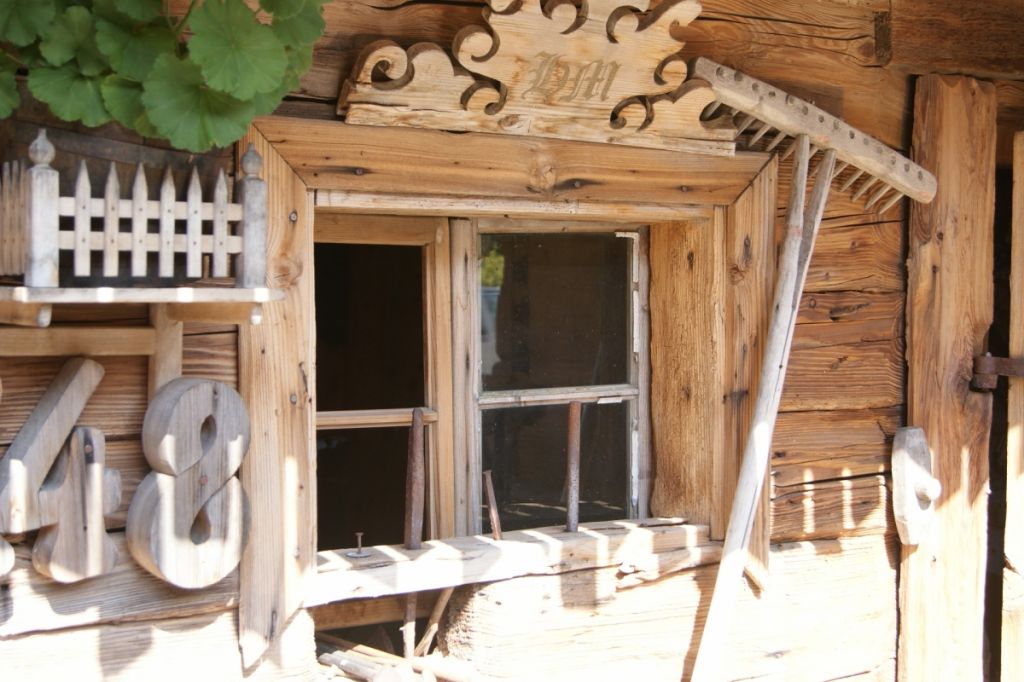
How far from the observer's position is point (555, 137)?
2.41 m

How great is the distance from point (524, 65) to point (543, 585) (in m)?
1.25

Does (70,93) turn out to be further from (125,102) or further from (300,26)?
(300,26)

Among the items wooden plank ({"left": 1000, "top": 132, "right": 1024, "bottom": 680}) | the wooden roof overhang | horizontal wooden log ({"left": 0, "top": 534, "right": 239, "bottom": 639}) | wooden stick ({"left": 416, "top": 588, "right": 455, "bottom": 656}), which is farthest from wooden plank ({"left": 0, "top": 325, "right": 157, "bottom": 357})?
wooden plank ({"left": 1000, "top": 132, "right": 1024, "bottom": 680})

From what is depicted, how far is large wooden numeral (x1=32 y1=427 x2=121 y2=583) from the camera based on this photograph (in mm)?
1928

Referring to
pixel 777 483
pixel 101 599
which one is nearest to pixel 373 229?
pixel 101 599

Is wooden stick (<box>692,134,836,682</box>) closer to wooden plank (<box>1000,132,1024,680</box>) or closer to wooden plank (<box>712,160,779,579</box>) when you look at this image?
wooden plank (<box>712,160,779,579</box>)

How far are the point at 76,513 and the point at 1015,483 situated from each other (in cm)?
253

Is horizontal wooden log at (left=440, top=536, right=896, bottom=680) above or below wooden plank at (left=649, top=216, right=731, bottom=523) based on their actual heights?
below

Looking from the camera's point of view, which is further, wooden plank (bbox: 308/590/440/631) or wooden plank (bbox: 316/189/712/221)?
wooden plank (bbox: 308/590/440/631)

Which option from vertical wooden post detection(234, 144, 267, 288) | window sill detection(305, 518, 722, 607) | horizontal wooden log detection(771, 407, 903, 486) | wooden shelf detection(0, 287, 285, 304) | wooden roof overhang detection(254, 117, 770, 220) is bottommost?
window sill detection(305, 518, 722, 607)

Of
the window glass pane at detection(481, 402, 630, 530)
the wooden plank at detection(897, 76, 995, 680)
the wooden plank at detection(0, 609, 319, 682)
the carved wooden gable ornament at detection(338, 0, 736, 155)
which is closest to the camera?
the wooden plank at detection(0, 609, 319, 682)

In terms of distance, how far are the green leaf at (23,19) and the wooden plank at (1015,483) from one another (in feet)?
8.23

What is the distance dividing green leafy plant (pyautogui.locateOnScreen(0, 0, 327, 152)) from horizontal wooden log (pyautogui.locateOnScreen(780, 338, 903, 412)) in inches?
64.7

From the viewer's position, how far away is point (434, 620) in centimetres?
257
